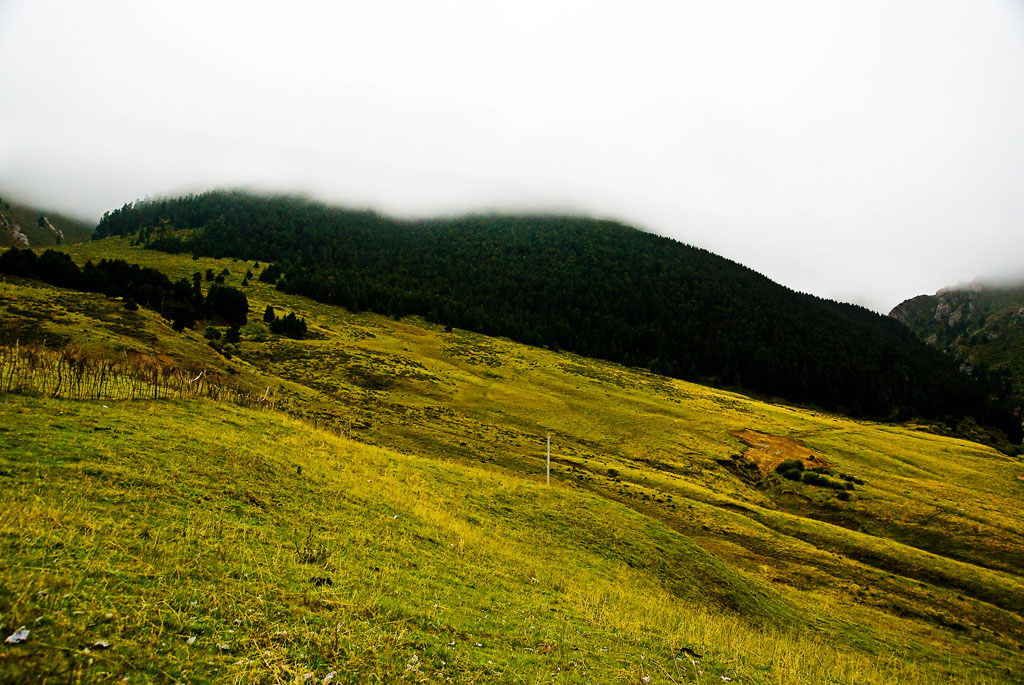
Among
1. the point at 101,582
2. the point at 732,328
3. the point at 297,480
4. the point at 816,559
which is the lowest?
the point at 816,559

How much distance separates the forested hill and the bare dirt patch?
60.2 meters

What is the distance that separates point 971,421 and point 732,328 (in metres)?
56.4

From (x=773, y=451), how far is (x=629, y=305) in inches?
4122

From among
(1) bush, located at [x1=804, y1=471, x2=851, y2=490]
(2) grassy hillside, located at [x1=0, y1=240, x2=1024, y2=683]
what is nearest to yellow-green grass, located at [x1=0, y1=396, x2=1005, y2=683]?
(2) grassy hillside, located at [x1=0, y1=240, x2=1024, y2=683]

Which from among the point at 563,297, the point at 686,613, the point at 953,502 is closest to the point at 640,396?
the point at 953,502

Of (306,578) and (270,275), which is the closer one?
(306,578)

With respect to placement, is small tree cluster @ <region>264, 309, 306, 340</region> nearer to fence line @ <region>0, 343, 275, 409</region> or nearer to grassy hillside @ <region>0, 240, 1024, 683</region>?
grassy hillside @ <region>0, 240, 1024, 683</region>

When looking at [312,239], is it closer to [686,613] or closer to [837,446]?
[837,446]

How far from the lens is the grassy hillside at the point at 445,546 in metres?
6.17

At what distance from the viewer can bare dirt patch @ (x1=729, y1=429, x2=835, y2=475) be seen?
54.1 metres

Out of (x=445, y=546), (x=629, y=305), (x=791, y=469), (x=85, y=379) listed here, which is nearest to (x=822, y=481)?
(x=791, y=469)

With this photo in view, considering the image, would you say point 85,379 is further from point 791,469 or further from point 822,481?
point 791,469

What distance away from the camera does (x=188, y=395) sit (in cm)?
2295

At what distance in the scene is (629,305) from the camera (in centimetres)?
15950
